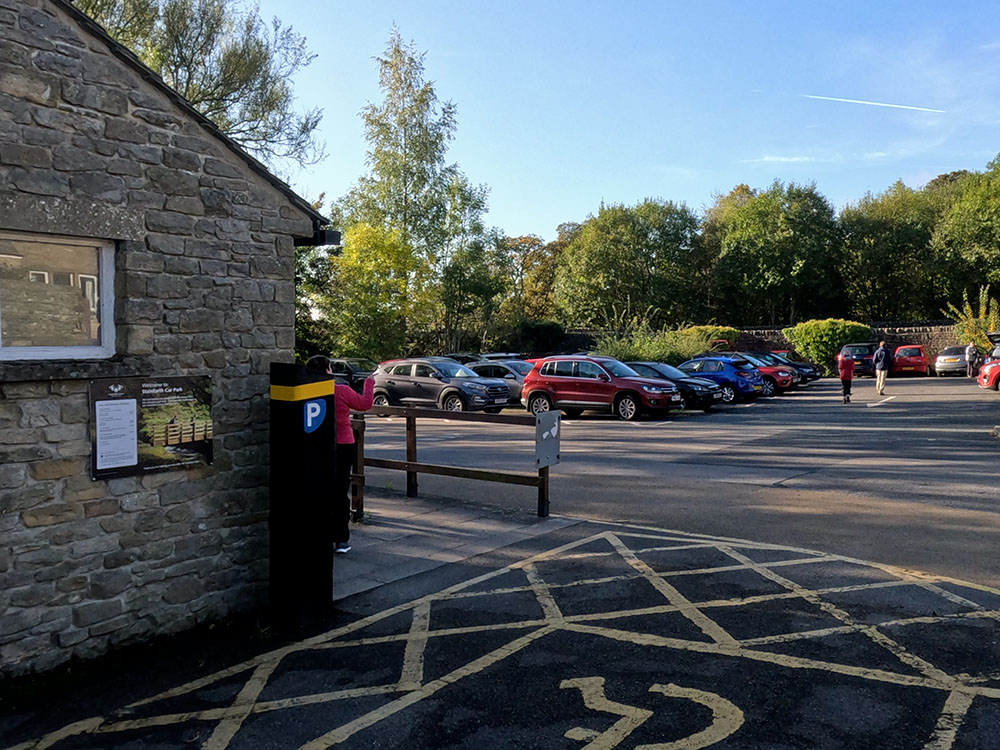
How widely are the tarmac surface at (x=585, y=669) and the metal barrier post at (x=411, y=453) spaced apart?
262cm

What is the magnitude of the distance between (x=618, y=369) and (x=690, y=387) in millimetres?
2354

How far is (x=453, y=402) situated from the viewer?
20828mm

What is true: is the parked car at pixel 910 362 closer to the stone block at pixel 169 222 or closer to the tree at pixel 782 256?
the tree at pixel 782 256

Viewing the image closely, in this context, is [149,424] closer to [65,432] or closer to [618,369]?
[65,432]

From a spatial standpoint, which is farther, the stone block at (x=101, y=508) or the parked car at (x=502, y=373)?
the parked car at (x=502, y=373)

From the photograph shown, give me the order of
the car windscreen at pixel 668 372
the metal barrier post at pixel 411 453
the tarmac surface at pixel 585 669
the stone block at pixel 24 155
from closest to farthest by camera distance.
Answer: the tarmac surface at pixel 585 669 → the stone block at pixel 24 155 → the metal barrier post at pixel 411 453 → the car windscreen at pixel 668 372

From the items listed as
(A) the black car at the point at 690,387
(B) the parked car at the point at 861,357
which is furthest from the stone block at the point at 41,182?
(B) the parked car at the point at 861,357

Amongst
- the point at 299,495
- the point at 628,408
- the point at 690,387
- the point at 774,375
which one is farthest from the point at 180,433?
the point at 774,375

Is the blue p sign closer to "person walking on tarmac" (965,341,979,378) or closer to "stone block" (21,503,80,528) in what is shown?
"stone block" (21,503,80,528)

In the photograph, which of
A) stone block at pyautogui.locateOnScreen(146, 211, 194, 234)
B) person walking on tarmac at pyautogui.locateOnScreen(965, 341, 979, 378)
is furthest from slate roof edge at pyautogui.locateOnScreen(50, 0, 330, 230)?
person walking on tarmac at pyautogui.locateOnScreen(965, 341, 979, 378)

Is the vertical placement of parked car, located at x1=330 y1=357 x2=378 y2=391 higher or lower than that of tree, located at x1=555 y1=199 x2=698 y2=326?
lower

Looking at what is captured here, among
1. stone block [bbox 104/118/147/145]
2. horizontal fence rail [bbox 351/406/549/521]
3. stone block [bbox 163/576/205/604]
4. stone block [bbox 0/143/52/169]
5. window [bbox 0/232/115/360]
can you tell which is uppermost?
stone block [bbox 104/118/147/145]

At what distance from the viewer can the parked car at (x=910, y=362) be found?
1336 inches

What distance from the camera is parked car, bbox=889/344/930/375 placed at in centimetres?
3394
